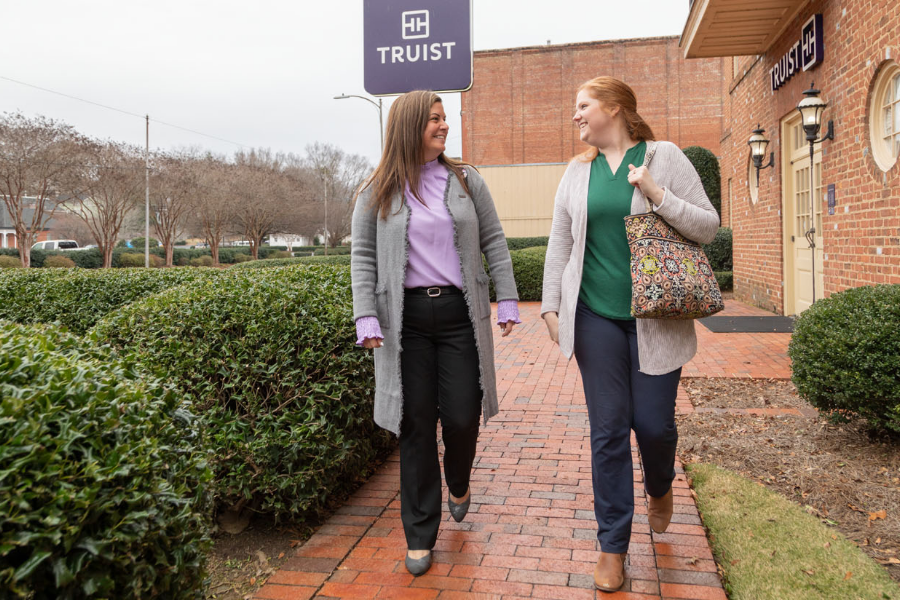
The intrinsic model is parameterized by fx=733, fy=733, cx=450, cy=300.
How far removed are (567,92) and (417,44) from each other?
39306 mm

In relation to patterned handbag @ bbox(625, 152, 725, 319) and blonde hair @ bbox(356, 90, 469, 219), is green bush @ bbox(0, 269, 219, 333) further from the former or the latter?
patterned handbag @ bbox(625, 152, 725, 319)

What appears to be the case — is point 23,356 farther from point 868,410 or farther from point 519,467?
point 868,410

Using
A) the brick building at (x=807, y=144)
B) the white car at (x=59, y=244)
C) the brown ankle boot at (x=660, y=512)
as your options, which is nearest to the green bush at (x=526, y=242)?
the brick building at (x=807, y=144)

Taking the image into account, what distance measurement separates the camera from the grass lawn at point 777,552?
289cm

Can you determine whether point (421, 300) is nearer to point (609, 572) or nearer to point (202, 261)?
point (609, 572)

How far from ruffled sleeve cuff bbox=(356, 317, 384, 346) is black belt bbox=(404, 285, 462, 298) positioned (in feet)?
0.69

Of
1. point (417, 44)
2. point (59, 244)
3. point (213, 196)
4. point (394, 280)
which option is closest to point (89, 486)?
point (394, 280)

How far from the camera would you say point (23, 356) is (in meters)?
1.89

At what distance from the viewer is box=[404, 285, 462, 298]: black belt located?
3039 mm

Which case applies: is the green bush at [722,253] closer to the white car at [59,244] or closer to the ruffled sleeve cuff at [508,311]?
the ruffled sleeve cuff at [508,311]

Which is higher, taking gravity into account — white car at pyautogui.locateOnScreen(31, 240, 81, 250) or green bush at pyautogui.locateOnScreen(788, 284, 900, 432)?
white car at pyautogui.locateOnScreen(31, 240, 81, 250)

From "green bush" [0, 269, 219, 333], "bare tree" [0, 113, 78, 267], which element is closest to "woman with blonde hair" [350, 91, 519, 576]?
"green bush" [0, 269, 219, 333]

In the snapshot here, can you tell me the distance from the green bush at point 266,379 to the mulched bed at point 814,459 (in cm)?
232

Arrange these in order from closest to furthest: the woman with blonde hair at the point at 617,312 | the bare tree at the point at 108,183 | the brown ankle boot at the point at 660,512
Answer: the woman with blonde hair at the point at 617,312 → the brown ankle boot at the point at 660,512 → the bare tree at the point at 108,183
